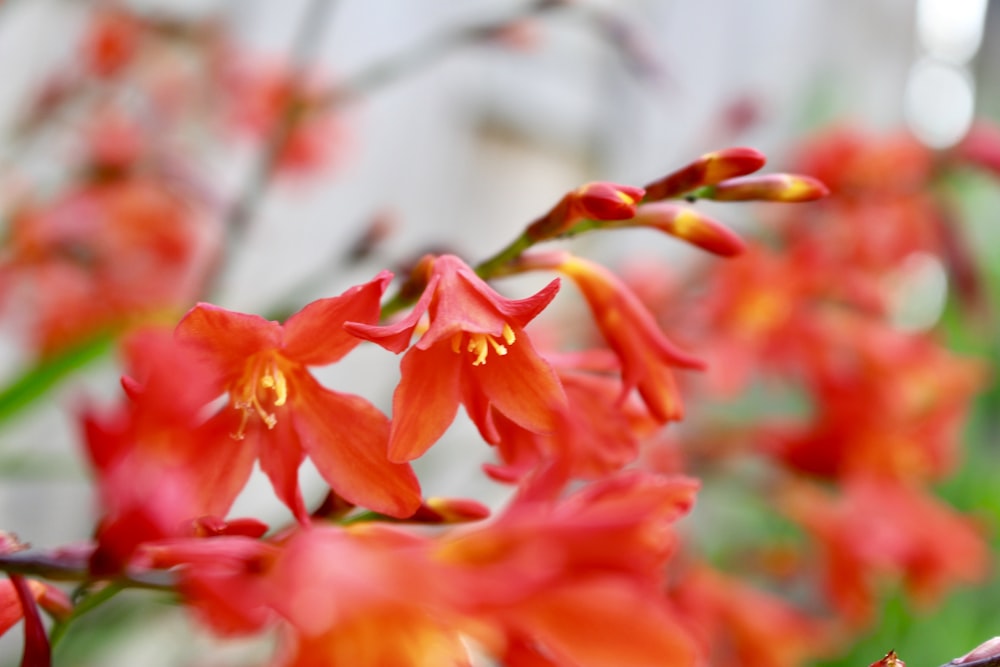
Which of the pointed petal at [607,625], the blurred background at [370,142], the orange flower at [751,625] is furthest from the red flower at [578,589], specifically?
the orange flower at [751,625]

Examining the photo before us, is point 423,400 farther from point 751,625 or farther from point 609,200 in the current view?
point 751,625

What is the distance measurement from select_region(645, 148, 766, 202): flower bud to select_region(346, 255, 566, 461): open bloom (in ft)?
0.23

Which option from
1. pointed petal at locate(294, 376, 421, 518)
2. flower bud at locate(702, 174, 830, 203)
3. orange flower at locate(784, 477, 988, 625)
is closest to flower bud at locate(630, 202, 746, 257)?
flower bud at locate(702, 174, 830, 203)

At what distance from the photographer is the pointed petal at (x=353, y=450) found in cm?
23

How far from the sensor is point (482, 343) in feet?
0.86

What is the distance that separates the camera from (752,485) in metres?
0.86

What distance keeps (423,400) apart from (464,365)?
0.02 metres

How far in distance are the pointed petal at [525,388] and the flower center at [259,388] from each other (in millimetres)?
55

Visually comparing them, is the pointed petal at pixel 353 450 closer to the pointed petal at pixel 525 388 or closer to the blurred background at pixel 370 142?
the pointed petal at pixel 525 388

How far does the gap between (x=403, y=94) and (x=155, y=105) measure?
0.48 meters

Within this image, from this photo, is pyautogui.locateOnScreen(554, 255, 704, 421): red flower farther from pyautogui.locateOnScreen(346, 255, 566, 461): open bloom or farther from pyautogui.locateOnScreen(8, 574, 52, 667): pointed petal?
pyautogui.locateOnScreen(8, 574, 52, 667): pointed petal

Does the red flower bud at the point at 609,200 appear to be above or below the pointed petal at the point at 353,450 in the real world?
above

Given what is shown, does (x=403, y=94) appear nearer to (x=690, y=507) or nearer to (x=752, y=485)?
(x=752, y=485)

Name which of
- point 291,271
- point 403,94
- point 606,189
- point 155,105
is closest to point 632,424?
point 606,189
